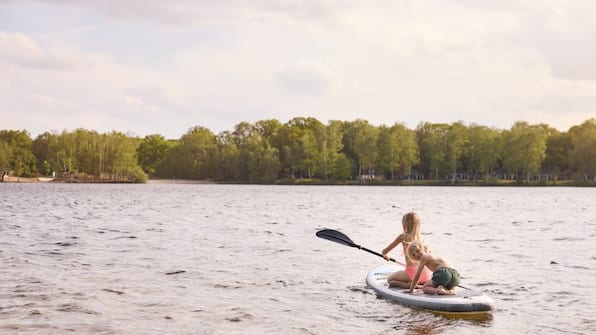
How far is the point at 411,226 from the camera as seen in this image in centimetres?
1293

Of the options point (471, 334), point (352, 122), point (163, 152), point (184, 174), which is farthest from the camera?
point (163, 152)

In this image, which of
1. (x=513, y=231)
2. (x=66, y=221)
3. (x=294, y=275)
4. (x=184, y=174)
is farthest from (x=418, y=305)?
(x=184, y=174)

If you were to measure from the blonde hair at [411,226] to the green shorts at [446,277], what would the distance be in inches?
37.2

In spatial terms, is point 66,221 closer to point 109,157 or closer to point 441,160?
point 109,157

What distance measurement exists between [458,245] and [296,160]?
115031 millimetres

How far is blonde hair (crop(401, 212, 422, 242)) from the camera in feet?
42.3

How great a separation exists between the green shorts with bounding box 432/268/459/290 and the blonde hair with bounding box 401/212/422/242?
0.94 meters

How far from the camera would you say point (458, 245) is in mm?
25484

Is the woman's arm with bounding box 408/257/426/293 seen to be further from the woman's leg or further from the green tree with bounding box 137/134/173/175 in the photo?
the green tree with bounding box 137/134/173/175

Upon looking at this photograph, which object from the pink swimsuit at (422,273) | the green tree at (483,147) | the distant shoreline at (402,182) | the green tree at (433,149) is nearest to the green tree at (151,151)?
the distant shoreline at (402,182)

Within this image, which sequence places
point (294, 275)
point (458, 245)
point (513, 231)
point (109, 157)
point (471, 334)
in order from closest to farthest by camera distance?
point (471, 334) → point (294, 275) → point (458, 245) → point (513, 231) → point (109, 157)

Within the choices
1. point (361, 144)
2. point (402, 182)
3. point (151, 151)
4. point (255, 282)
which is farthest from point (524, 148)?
point (255, 282)

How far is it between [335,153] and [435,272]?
407 feet

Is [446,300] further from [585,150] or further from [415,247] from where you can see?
[585,150]
